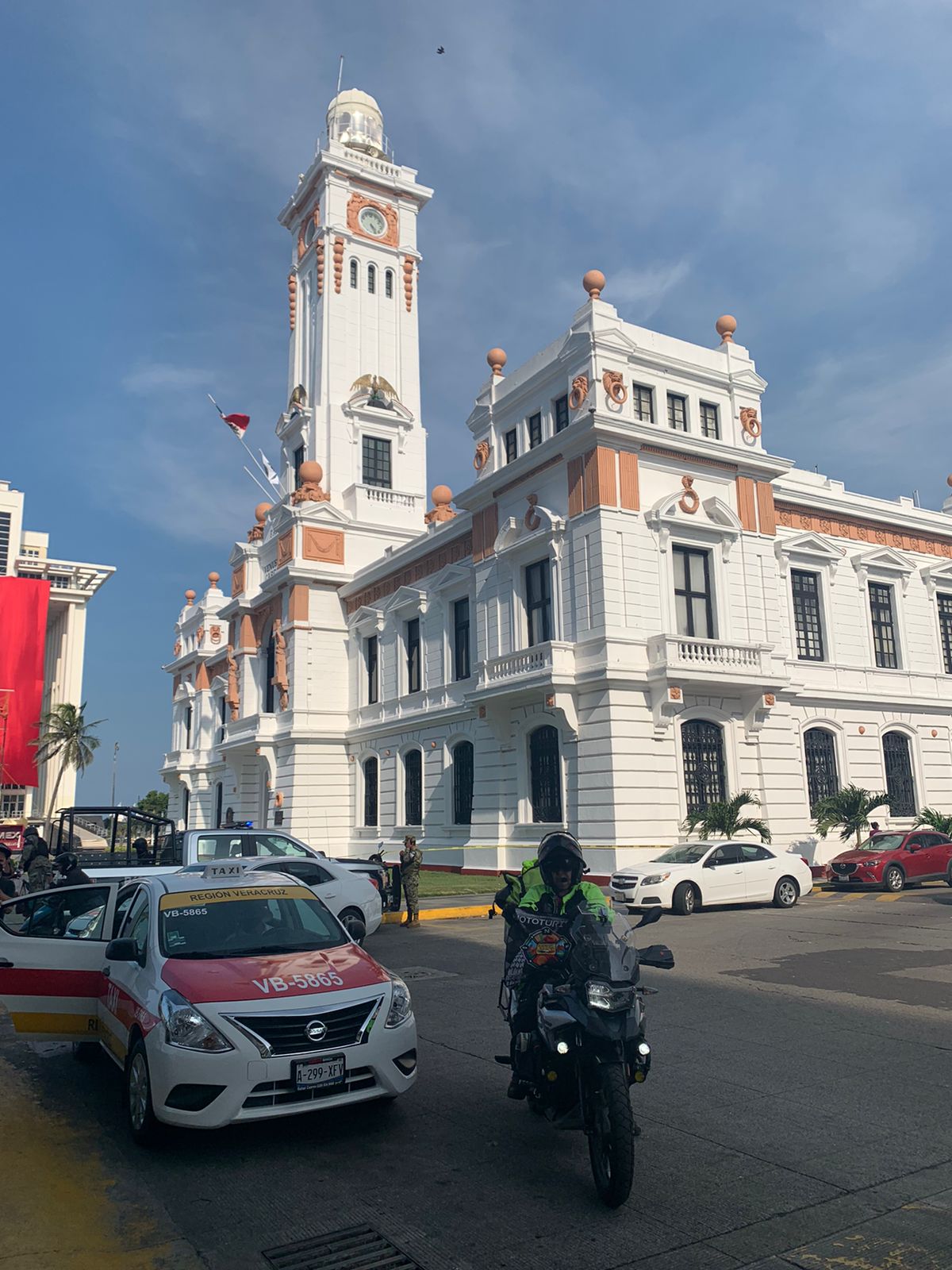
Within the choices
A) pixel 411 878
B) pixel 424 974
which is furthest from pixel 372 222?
pixel 424 974

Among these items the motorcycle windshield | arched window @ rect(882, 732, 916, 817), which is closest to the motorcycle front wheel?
the motorcycle windshield

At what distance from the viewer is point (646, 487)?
2438 cm

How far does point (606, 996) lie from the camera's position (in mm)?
5094

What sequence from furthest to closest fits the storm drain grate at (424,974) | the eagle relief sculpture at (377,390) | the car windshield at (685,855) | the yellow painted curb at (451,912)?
the eagle relief sculpture at (377,390) < the yellow painted curb at (451,912) < the car windshield at (685,855) < the storm drain grate at (424,974)

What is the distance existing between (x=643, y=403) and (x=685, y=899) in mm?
12887

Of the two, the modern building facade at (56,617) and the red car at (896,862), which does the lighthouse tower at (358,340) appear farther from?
the modern building facade at (56,617)

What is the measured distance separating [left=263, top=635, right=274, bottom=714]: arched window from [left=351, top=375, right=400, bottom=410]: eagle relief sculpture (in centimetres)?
1189

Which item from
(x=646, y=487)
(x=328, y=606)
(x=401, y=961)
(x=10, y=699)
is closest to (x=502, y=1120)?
(x=401, y=961)

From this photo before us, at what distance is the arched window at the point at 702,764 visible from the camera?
2366 cm

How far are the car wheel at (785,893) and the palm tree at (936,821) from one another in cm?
750

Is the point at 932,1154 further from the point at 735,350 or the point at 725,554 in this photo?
the point at 735,350

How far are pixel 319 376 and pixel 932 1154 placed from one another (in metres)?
42.2

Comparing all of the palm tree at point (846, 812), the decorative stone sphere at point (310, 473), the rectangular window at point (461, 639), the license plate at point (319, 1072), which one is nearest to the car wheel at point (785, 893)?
the palm tree at point (846, 812)

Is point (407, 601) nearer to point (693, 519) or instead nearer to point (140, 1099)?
point (693, 519)
